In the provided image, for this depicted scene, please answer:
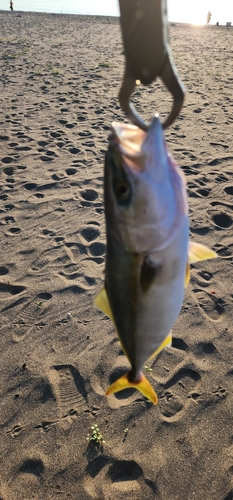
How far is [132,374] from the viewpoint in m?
1.91

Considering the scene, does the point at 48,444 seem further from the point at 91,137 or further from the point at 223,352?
the point at 91,137

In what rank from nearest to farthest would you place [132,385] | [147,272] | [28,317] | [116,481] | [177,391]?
[147,272], [132,385], [116,481], [177,391], [28,317]

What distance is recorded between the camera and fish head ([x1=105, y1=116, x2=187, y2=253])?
1.42 m

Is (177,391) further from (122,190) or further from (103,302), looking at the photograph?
(122,190)

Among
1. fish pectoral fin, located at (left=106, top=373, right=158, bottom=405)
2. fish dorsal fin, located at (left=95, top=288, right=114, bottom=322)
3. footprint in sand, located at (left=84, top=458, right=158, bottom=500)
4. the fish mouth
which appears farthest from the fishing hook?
footprint in sand, located at (left=84, top=458, right=158, bottom=500)

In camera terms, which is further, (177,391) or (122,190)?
(177,391)

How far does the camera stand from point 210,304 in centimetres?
492

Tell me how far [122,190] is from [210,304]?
3.75m

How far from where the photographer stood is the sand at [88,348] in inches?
136

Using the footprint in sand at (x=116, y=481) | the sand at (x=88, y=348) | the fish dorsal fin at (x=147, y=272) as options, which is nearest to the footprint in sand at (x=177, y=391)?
the sand at (x=88, y=348)

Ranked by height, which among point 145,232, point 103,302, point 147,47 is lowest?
point 103,302

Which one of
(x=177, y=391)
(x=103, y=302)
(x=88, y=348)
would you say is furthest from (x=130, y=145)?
(x=88, y=348)

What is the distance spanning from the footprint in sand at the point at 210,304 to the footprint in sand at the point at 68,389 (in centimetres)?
171

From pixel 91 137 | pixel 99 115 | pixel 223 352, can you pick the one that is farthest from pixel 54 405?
pixel 99 115
